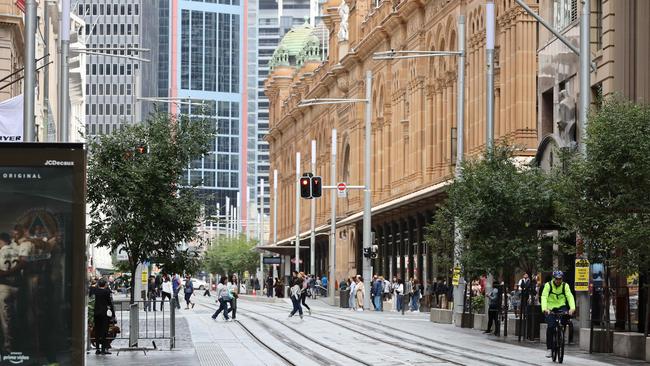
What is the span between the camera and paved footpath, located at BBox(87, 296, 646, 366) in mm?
27625

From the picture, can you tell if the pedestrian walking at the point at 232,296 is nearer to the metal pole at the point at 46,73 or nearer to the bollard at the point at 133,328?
the metal pole at the point at 46,73

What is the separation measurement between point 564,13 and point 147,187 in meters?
20.7

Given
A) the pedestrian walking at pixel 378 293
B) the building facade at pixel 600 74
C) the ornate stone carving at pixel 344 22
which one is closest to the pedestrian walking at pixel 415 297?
the pedestrian walking at pixel 378 293

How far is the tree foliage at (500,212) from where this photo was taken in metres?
36.3

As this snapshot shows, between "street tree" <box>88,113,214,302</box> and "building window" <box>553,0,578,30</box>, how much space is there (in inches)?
699

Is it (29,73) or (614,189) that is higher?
(29,73)

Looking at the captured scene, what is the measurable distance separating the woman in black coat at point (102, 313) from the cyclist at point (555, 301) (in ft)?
26.6

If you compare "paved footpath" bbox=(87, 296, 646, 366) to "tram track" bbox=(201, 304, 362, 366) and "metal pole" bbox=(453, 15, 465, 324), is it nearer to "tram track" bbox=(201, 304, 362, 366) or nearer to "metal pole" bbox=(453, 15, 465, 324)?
"tram track" bbox=(201, 304, 362, 366)

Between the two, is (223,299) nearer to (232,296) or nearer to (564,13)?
(232,296)

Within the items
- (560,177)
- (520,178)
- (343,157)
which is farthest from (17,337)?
(343,157)

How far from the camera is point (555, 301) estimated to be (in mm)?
27609

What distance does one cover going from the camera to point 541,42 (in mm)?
50312

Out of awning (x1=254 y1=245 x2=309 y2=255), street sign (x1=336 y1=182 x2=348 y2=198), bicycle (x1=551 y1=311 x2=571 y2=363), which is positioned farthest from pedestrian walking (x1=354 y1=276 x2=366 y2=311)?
bicycle (x1=551 y1=311 x2=571 y2=363)

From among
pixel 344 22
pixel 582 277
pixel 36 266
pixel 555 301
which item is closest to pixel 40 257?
pixel 36 266
